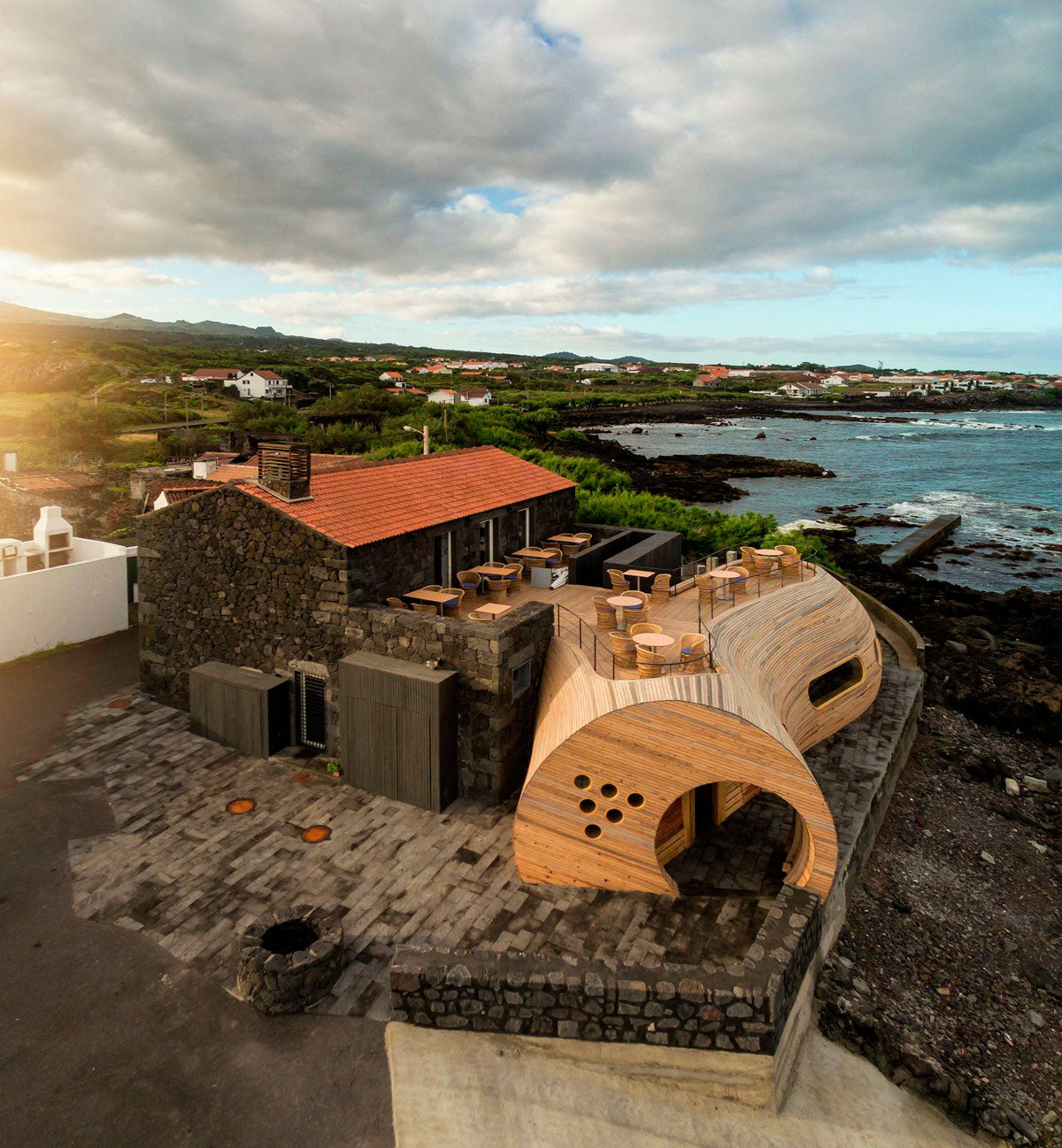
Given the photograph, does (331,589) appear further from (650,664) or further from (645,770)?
(645,770)

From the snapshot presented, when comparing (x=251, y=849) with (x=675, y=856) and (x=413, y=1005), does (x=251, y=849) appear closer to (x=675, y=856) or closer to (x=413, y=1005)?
(x=413, y=1005)

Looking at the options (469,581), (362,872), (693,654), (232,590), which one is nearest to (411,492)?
(469,581)

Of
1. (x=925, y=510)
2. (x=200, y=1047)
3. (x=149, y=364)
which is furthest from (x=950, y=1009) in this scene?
(x=149, y=364)

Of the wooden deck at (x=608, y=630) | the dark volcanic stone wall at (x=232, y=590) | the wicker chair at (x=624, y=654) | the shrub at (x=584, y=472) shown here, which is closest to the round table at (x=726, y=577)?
the wooden deck at (x=608, y=630)

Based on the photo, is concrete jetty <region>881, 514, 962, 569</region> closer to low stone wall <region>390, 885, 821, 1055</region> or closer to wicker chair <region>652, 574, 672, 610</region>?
wicker chair <region>652, 574, 672, 610</region>

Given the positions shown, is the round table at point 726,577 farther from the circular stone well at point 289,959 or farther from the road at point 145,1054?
the road at point 145,1054

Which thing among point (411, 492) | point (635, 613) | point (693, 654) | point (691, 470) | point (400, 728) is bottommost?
point (691, 470)
